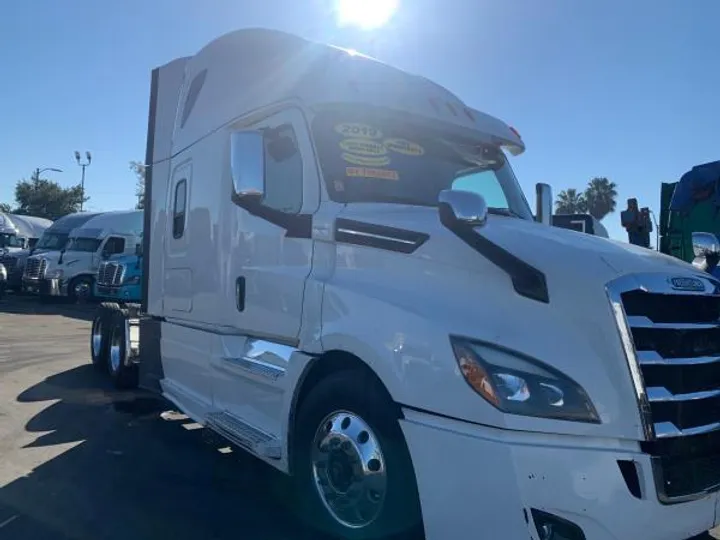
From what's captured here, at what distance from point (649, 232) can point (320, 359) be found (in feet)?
23.2

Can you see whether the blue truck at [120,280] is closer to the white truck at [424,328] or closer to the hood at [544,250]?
the white truck at [424,328]

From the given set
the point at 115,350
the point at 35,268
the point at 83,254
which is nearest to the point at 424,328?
the point at 115,350

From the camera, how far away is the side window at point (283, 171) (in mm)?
4008

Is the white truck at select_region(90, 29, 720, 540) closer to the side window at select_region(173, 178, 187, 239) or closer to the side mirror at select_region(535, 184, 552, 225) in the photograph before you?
the side mirror at select_region(535, 184, 552, 225)

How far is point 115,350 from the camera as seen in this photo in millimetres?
8414

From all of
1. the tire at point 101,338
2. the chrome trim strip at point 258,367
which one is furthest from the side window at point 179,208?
the tire at point 101,338

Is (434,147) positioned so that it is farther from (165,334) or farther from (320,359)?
(165,334)

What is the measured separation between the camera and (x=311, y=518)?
141 inches

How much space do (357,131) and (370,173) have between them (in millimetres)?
311

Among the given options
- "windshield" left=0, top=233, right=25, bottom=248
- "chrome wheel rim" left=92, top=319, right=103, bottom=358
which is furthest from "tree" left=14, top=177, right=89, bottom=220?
"chrome wheel rim" left=92, top=319, right=103, bottom=358

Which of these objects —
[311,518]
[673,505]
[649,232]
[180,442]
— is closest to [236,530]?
[311,518]

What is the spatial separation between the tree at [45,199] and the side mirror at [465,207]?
6758 centimetres

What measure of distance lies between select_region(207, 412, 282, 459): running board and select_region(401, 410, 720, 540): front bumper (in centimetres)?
147

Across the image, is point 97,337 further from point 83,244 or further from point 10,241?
point 10,241
